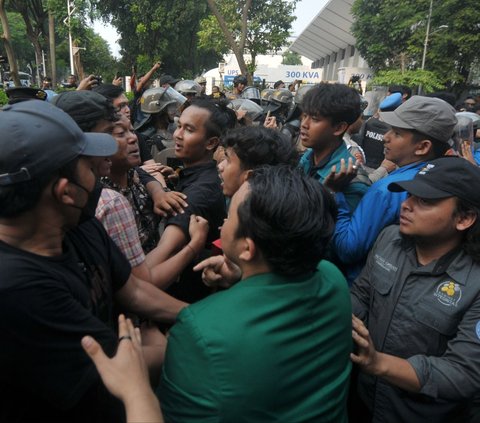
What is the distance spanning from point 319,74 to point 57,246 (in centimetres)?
3965

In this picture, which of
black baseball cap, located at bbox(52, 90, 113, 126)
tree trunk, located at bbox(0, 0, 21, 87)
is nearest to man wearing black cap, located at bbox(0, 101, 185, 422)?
black baseball cap, located at bbox(52, 90, 113, 126)

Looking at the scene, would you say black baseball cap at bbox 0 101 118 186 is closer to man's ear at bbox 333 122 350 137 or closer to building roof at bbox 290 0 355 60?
man's ear at bbox 333 122 350 137

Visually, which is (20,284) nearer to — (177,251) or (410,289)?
(177,251)

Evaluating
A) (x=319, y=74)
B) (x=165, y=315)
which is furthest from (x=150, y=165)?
(x=319, y=74)

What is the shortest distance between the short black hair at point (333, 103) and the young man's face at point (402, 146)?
333mm

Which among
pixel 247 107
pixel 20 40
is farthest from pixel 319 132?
pixel 20 40

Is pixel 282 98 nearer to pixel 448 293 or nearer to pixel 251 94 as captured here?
pixel 251 94

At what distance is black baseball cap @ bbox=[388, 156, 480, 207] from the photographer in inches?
72.2

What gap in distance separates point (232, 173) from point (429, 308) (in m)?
1.26

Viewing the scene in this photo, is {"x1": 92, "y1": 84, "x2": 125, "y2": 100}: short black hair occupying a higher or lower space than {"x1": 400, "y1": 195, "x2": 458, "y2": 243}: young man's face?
higher

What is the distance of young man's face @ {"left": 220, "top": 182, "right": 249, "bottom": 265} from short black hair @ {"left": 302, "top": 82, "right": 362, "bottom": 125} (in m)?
1.56

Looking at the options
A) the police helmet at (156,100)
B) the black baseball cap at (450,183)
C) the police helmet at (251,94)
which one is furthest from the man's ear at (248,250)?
the police helmet at (251,94)

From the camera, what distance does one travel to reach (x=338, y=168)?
8.04 feet

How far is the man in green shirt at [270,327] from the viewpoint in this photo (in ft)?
3.74
